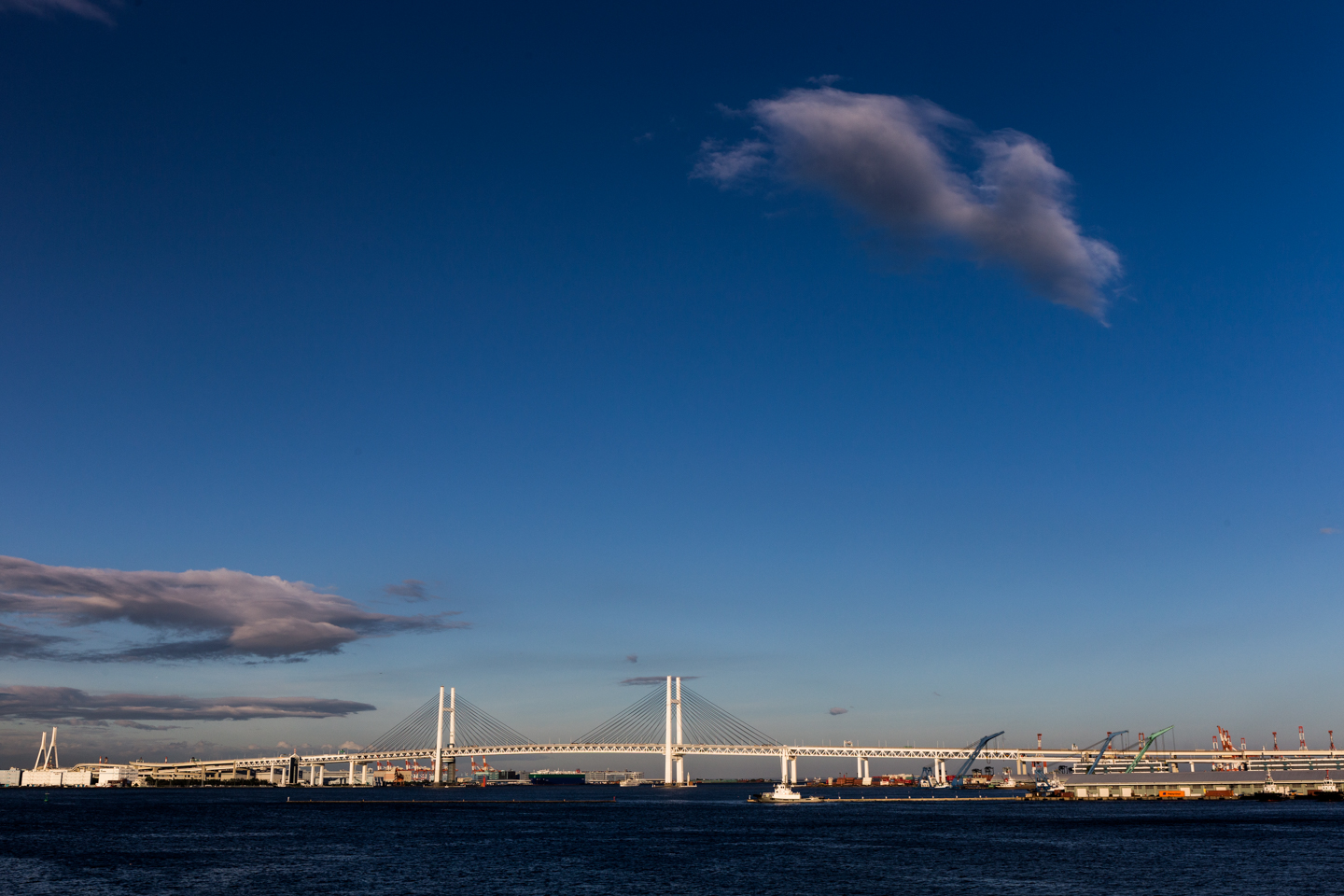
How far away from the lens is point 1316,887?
6519cm

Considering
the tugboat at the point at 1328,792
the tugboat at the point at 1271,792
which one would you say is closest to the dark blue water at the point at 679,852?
the tugboat at the point at 1271,792

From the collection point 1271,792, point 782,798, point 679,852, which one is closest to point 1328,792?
point 1271,792

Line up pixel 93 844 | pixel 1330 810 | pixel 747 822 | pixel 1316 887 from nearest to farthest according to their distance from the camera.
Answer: pixel 1316 887 → pixel 93 844 → pixel 747 822 → pixel 1330 810

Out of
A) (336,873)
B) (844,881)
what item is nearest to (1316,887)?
(844,881)

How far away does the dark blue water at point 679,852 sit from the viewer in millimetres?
67938

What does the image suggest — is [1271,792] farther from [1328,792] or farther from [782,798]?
[782,798]

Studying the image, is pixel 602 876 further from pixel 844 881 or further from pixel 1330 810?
pixel 1330 810

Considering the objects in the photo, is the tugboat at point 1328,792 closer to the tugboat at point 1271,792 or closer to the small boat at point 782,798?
the tugboat at point 1271,792

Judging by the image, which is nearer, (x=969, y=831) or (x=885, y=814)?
(x=969, y=831)

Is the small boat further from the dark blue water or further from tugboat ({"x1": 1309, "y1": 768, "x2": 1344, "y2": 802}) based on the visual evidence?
tugboat ({"x1": 1309, "y1": 768, "x2": 1344, "y2": 802})

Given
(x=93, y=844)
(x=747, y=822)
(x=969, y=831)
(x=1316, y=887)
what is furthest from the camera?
(x=747, y=822)

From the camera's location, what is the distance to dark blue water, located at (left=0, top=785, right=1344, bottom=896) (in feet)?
223

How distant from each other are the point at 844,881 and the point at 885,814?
290 feet

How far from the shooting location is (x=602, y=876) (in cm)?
7269
